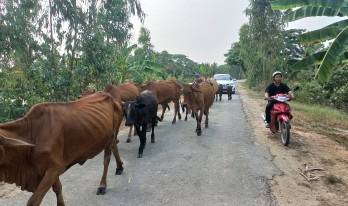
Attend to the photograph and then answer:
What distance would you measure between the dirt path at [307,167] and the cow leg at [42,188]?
3.09m

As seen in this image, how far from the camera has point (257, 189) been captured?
211 inches

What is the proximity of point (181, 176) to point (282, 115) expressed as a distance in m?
3.70

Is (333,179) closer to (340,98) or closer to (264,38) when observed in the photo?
(340,98)

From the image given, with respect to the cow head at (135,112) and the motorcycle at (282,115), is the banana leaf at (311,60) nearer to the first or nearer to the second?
the motorcycle at (282,115)

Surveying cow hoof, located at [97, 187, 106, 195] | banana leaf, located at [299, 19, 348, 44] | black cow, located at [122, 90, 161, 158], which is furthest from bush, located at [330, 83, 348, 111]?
cow hoof, located at [97, 187, 106, 195]

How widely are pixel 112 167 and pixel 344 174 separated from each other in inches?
171

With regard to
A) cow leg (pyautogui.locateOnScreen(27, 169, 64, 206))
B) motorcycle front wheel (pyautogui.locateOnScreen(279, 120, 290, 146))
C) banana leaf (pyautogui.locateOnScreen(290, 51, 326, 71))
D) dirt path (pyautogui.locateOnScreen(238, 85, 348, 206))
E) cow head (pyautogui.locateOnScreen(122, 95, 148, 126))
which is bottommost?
dirt path (pyautogui.locateOnScreen(238, 85, 348, 206))

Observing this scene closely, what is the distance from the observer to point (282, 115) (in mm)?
8492

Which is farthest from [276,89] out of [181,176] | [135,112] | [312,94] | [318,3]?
[312,94]

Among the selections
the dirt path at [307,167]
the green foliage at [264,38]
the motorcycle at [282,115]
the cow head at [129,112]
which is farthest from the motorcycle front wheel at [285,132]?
the green foliage at [264,38]

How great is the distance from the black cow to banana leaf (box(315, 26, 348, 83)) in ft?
14.5

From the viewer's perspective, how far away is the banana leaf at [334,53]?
8586 millimetres

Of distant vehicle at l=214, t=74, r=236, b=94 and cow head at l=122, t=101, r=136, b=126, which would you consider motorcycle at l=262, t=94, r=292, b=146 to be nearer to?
cow head at l=122, t=101, r=136, b=126

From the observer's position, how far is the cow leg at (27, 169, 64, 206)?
373 cm
